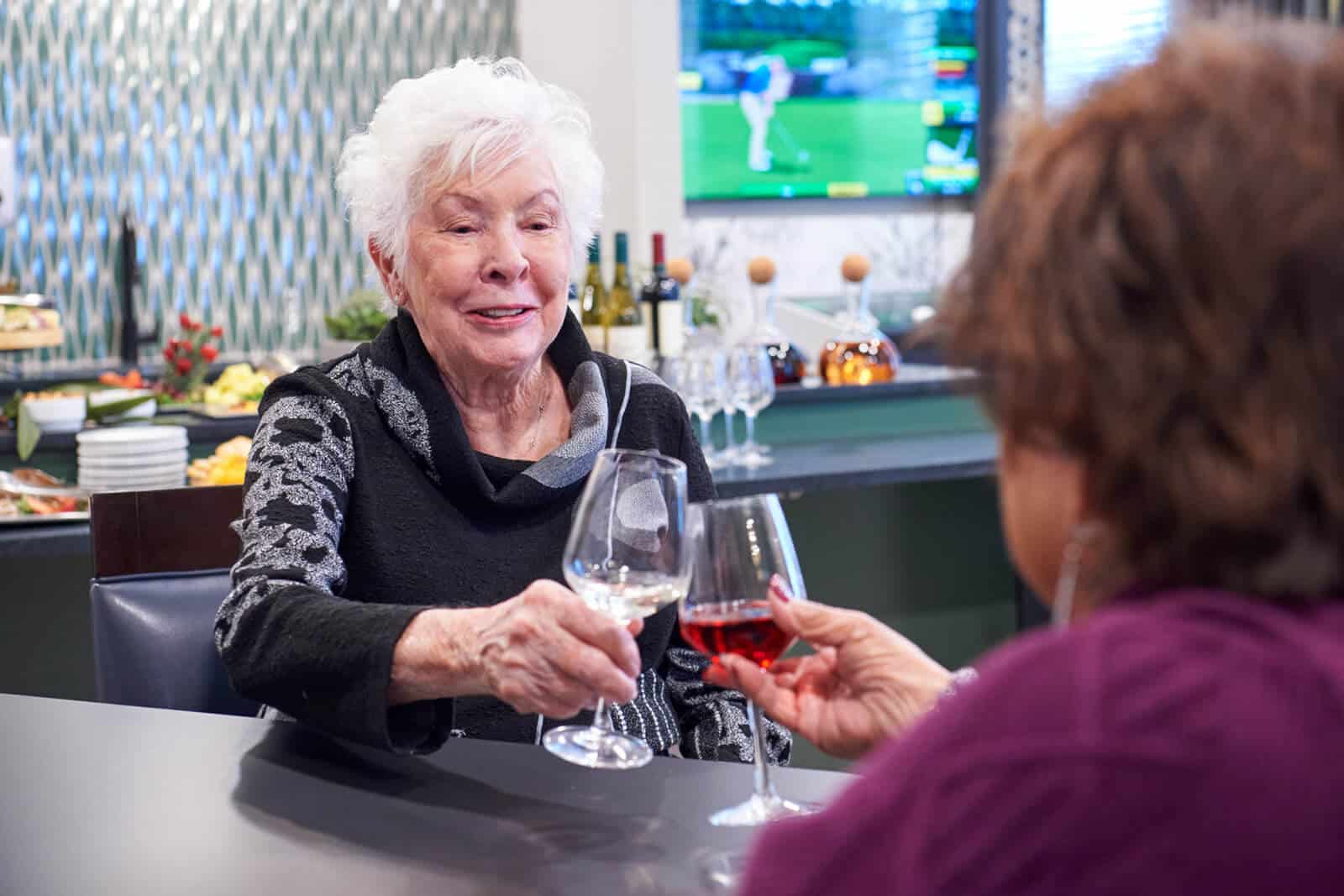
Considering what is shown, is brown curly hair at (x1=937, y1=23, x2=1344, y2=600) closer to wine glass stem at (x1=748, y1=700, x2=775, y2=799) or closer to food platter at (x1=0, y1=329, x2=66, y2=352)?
wine glass stem at (x1=748, y1=700, x2=775, y2=799)

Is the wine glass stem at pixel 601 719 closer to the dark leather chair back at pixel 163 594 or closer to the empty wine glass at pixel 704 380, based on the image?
the dark leather chair back at pixel 163 594

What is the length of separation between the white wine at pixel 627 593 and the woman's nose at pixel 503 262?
2.31 ft

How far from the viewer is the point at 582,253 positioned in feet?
6.32

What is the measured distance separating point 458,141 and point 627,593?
79 cm

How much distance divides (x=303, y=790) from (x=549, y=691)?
7.9 inches

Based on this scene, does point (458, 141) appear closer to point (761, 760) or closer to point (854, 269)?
point (761, 760)

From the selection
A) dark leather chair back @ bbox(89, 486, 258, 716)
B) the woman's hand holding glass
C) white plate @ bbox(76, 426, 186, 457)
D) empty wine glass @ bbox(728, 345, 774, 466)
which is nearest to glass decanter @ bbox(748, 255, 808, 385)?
empty wine glass @ bbox(728, 345, 774, 466)

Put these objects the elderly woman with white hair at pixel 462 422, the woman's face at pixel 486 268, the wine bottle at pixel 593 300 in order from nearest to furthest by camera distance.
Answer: the elderly woman with white hair at pixel 462 422, the woman's face at pixel 486 268, the wine bottle at pixel 593 300

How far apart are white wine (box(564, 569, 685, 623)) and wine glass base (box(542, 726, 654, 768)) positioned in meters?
0.10

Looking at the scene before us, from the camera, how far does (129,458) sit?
2908 mm

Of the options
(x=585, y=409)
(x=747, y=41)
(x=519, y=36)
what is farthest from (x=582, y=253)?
(x=747, y=41)

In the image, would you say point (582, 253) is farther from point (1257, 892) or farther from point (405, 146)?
point (1257, 892)

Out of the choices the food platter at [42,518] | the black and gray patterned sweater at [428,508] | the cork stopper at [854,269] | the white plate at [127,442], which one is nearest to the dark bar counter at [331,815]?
the black and gray patterned sweater at [428,508]

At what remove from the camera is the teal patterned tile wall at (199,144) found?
5.32 meters
